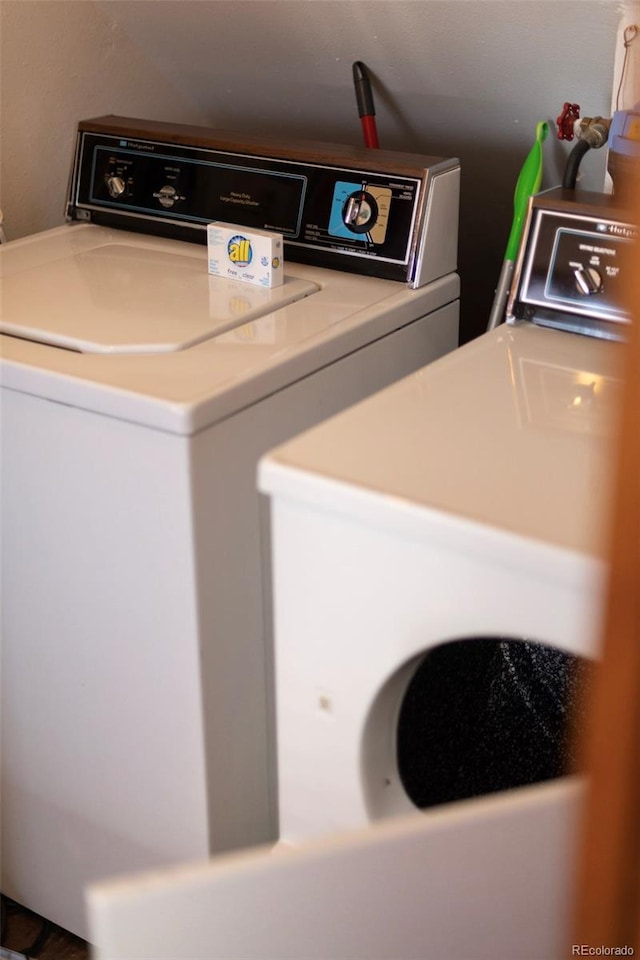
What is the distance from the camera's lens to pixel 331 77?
2035mm

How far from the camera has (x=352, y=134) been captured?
7.19ft

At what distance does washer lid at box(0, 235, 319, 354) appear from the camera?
4.87 ft

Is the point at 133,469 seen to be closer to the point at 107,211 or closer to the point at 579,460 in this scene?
the point at 579,460

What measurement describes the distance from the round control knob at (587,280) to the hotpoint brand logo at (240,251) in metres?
0.52

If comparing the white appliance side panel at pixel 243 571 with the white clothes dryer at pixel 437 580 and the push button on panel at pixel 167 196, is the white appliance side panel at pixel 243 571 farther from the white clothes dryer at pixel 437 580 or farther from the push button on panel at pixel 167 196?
the push button on panel at pixel 167 196

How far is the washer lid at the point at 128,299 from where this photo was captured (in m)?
1.48

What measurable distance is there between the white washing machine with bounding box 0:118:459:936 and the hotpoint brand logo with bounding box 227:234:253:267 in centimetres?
4

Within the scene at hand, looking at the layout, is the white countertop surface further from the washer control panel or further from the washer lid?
the washer lid

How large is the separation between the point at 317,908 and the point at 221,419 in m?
0.67

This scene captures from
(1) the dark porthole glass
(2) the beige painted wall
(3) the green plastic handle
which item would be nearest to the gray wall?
(2) the beige painted wall

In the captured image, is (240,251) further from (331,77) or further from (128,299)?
(331,77)

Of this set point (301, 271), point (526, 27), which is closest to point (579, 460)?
point (301, 271)

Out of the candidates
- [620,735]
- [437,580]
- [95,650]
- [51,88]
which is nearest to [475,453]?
[437,580]

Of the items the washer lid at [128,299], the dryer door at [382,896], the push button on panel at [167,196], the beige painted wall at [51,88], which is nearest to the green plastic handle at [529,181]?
the washer lid at [128,299]
